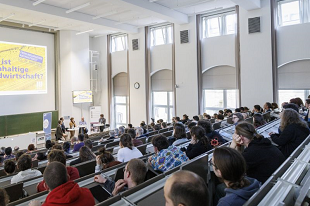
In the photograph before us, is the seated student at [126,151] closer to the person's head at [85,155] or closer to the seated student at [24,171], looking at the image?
the person's head at [85,155]

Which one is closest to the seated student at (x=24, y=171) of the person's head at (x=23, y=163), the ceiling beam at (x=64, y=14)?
the person's head at (x=23, y=163)

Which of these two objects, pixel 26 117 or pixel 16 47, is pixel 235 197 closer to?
pixel 26 117

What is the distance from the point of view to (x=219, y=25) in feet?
37.7

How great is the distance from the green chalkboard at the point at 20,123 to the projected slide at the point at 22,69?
1250 millimetres

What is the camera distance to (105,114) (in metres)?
15.8

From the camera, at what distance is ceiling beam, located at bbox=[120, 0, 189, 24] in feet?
30.4

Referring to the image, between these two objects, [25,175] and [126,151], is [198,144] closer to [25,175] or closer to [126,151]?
[126,151]

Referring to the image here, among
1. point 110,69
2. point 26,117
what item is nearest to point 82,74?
point 110,69

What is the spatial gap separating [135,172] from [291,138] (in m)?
2.06

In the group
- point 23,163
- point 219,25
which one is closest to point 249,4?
point 219,25

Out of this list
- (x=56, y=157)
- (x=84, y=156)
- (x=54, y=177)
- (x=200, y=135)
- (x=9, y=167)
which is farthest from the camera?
(x=9, y=167)

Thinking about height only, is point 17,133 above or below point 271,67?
below

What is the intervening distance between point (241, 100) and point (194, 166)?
9.07m

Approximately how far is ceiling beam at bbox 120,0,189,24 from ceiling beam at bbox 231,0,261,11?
2.86 m
